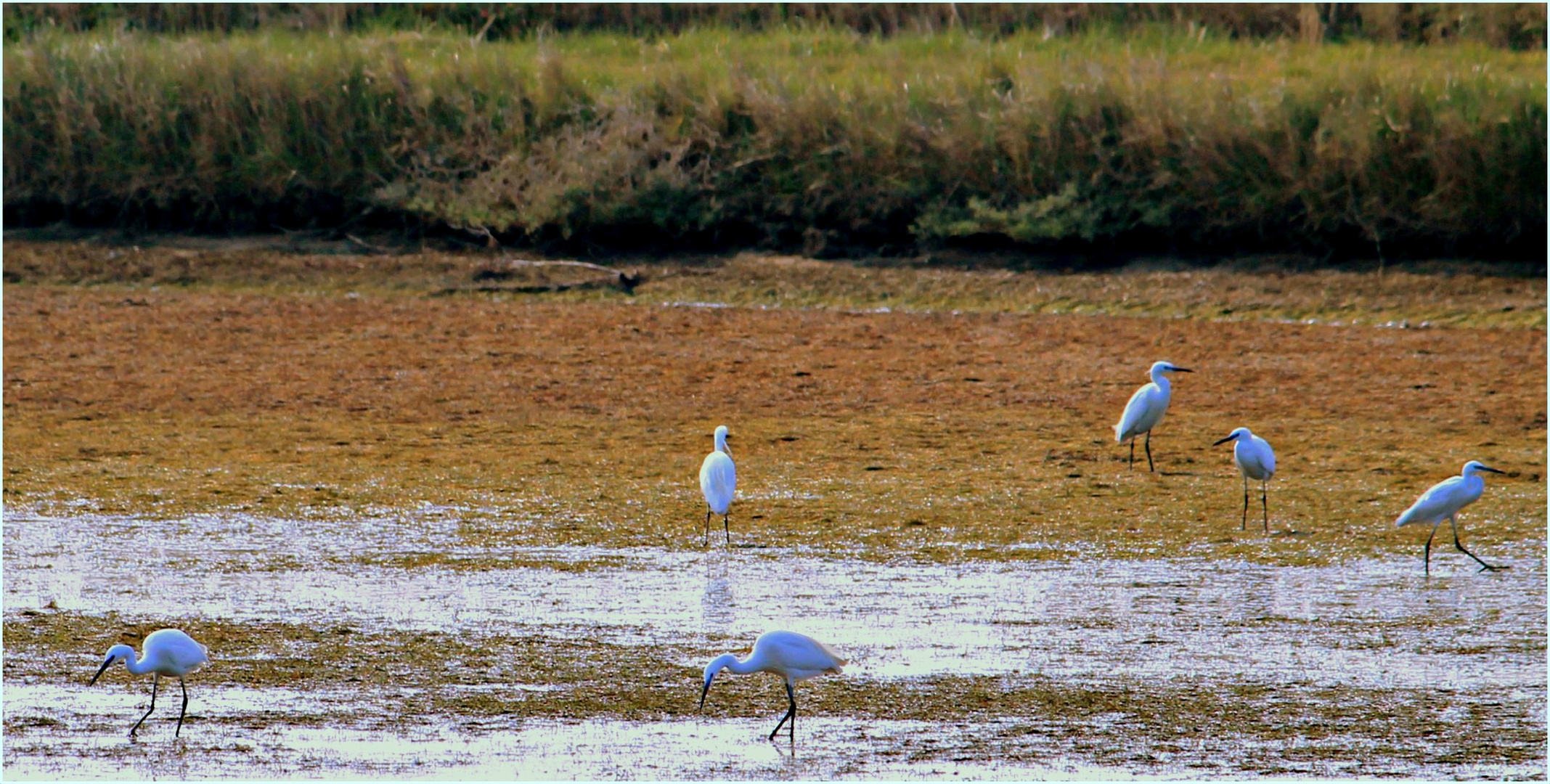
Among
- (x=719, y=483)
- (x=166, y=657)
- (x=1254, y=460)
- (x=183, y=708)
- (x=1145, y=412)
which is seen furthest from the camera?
(x=1145, y=412)

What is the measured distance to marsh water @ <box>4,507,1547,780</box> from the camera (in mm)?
5297

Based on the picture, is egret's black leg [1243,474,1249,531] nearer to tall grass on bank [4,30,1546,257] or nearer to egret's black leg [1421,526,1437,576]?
egret's black leg [1421,526,1437,576]

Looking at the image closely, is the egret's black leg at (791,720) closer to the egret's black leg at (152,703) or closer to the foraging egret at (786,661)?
the foraging egret at (786,661)

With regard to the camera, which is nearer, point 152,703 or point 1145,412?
point 152,703

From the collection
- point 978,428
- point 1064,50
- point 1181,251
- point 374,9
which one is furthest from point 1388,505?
point 374,9

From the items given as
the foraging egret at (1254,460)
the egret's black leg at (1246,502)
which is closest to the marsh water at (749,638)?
the egret's black leg at (1246,502)

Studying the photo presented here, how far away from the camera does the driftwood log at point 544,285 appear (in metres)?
16.1

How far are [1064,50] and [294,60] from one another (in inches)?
288

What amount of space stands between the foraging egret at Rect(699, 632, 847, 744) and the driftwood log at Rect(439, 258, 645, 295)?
10.4m

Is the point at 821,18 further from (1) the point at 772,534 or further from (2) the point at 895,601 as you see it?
(2) the point at 895,601

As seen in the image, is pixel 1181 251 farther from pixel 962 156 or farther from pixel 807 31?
pixel 807 31

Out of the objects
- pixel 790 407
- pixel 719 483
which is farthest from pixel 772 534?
pixel 790 407

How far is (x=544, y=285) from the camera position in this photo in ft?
53.1

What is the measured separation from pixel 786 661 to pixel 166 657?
173 cm
